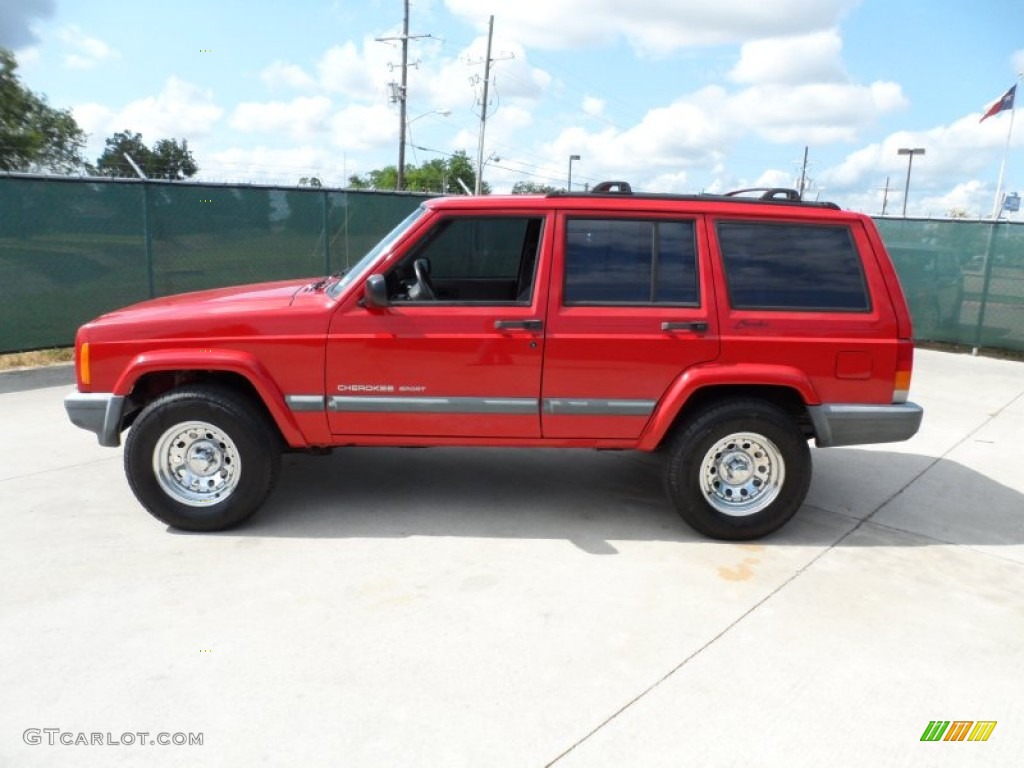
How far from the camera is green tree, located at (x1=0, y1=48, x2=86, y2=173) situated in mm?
32938

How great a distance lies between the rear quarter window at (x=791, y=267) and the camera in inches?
166

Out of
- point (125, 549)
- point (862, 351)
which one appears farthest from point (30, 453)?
point (862, 351)

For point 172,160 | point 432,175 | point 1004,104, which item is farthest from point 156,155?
point 1004,104

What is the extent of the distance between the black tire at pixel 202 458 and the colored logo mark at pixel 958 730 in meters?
3.30

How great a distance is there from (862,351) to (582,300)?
5.11 feet

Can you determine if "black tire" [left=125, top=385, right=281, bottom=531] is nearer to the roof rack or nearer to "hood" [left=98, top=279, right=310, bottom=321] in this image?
"hood" [left=98, top=279, right=310, bottom=321]

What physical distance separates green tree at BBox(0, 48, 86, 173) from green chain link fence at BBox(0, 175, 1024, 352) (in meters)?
27.8

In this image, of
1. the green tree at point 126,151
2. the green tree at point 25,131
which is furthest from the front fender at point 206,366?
the green tree at point 126,151

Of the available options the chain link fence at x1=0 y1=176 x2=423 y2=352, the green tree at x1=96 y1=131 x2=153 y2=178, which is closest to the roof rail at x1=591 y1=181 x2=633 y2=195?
the chain link fence at x1=0 y1=176 x2=423 y2=352

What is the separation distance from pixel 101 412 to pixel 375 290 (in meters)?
1.65

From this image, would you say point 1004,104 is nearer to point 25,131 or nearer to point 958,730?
point 958,730

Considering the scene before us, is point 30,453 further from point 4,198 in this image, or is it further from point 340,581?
point 4,198

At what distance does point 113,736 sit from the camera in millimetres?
2590

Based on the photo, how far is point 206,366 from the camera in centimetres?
407
